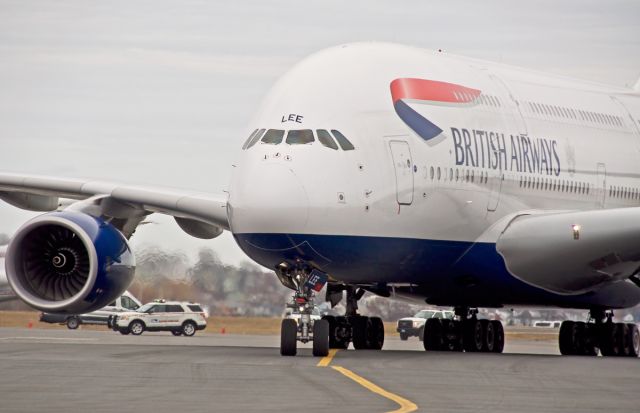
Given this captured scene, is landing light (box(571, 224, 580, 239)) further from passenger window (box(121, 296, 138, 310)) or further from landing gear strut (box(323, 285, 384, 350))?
passenger window (box(121, 296, 138, 310))

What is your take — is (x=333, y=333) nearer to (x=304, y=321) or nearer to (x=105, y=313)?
(x=304, y=321)

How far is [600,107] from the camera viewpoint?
36.0 m

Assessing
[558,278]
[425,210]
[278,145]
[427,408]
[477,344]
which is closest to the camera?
[427,408]

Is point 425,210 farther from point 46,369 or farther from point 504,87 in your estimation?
point 46,369

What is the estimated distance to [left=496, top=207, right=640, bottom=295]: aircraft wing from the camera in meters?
29.4

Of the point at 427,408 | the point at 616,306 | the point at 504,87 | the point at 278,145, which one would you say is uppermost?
the point at 504,87

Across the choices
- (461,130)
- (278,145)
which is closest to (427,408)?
(278,145)

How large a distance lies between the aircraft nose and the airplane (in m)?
0.03

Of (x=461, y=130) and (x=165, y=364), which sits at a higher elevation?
(x=461, y=130)

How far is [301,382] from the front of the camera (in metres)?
20.0

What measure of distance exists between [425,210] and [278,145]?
11.4ft

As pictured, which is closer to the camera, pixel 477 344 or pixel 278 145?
pixel 278 145

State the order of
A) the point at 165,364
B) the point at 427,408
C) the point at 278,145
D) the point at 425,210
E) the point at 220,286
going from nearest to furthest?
1. the point at 427,408
2. the point at 165,364
3. the point at 278,145
4. the point at 425,210
5. the point at 220,286

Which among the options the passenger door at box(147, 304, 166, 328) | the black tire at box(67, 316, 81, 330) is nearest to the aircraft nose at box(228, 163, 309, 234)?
the passenger door at box(147, 304, 166, 328)
